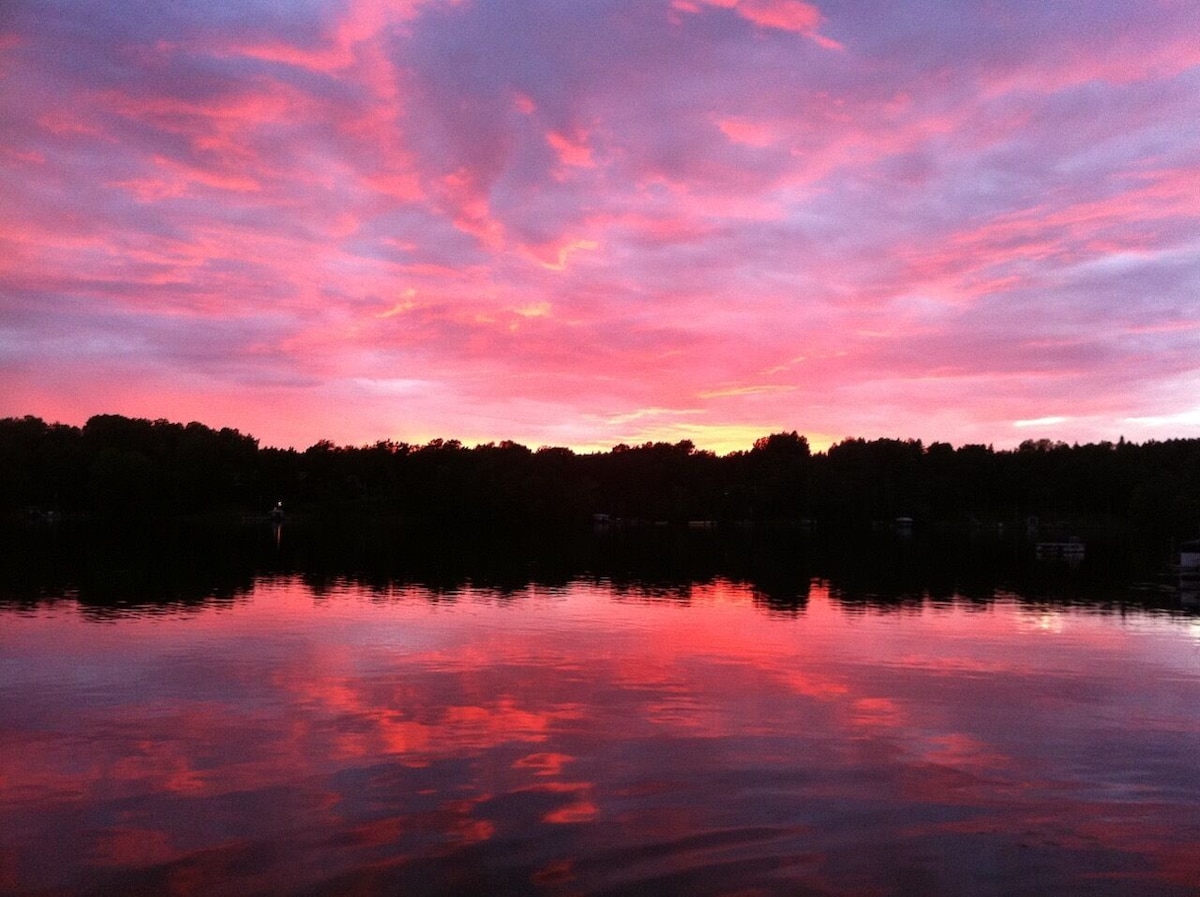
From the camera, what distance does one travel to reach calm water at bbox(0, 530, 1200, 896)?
1728 cm

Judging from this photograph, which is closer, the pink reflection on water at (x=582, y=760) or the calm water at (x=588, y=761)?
the calm water at (x=588, y=761)

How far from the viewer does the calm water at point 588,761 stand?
17281 mm

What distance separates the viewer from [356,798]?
20625mm

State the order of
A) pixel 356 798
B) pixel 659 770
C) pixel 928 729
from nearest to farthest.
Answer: pixel 356 798 < pixel 659 770 < pixel 928 729

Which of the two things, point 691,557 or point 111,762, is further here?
point 691,557

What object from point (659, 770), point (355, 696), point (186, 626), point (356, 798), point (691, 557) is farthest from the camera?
point (691, 557)

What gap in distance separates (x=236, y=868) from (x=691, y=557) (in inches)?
3759

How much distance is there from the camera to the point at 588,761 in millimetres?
23734

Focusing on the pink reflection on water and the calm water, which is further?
the pink reflection on water

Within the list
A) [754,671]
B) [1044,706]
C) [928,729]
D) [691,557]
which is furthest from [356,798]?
[691,557]

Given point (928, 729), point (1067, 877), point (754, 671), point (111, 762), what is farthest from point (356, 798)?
point (754, 671)

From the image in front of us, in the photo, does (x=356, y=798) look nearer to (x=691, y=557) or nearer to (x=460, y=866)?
(x=460, y=866)

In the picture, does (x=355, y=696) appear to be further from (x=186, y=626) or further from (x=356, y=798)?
(x=186, y=626)

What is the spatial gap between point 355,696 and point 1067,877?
21.0 metres
